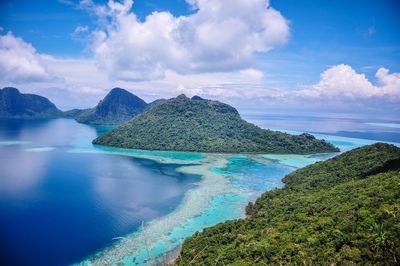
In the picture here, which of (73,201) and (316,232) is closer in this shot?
(316,232)

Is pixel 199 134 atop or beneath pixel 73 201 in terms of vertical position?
atop

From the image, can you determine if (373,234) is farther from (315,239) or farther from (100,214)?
(100,214)

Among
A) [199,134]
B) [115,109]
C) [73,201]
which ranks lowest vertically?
[73,201]

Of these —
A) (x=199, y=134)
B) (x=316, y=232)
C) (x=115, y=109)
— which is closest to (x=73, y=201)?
(x=316, y=232)

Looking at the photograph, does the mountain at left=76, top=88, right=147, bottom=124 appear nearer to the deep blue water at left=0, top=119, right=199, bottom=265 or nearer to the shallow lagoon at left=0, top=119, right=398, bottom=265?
the shallow lagoon at left=0, top=119, right=398, bottom=265

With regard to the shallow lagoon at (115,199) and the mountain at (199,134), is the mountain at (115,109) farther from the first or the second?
the shallow lagoon at (115,199)

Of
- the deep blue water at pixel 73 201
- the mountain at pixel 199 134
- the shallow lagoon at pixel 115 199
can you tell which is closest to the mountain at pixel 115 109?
the mountain at pixel 199 134

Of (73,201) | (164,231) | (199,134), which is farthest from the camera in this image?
(199,134)

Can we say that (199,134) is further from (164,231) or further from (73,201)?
(164,231)
